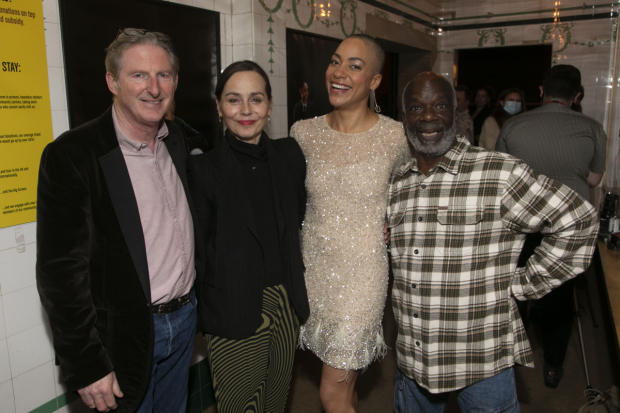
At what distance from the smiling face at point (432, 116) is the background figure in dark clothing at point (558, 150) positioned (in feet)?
5.13

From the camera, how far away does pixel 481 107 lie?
614 cm

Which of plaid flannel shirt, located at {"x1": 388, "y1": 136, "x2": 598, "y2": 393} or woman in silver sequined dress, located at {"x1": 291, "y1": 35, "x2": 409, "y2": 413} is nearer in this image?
plaid flannel shirt, located at {"x1": 388, "y1": 136, "x2": 598, "y2": 393}

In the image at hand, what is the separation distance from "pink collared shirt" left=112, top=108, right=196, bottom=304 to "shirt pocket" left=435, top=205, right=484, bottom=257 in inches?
35.7

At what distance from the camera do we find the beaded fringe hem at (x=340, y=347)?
188cm

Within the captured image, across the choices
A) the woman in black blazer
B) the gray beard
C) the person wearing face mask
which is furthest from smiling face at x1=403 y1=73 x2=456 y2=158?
the person wearing face mask

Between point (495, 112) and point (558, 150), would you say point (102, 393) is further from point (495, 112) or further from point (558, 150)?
point (495, 112)

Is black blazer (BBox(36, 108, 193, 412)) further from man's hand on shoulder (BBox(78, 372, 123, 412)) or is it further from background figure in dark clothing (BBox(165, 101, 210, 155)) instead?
background figure in dark clothing (BBox(165, 101, 210, 155))

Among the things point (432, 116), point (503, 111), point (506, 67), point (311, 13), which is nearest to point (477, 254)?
point (432, 116)

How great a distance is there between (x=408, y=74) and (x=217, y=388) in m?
5.46

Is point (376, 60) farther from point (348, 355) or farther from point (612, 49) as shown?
point (612, 49)

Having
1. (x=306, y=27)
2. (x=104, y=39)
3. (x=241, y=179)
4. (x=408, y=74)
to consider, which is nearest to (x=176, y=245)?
(x=241, y=179)

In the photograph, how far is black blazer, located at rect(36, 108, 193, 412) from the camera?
135 cm

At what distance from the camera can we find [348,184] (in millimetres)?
1893

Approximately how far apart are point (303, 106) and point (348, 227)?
1862 mm
